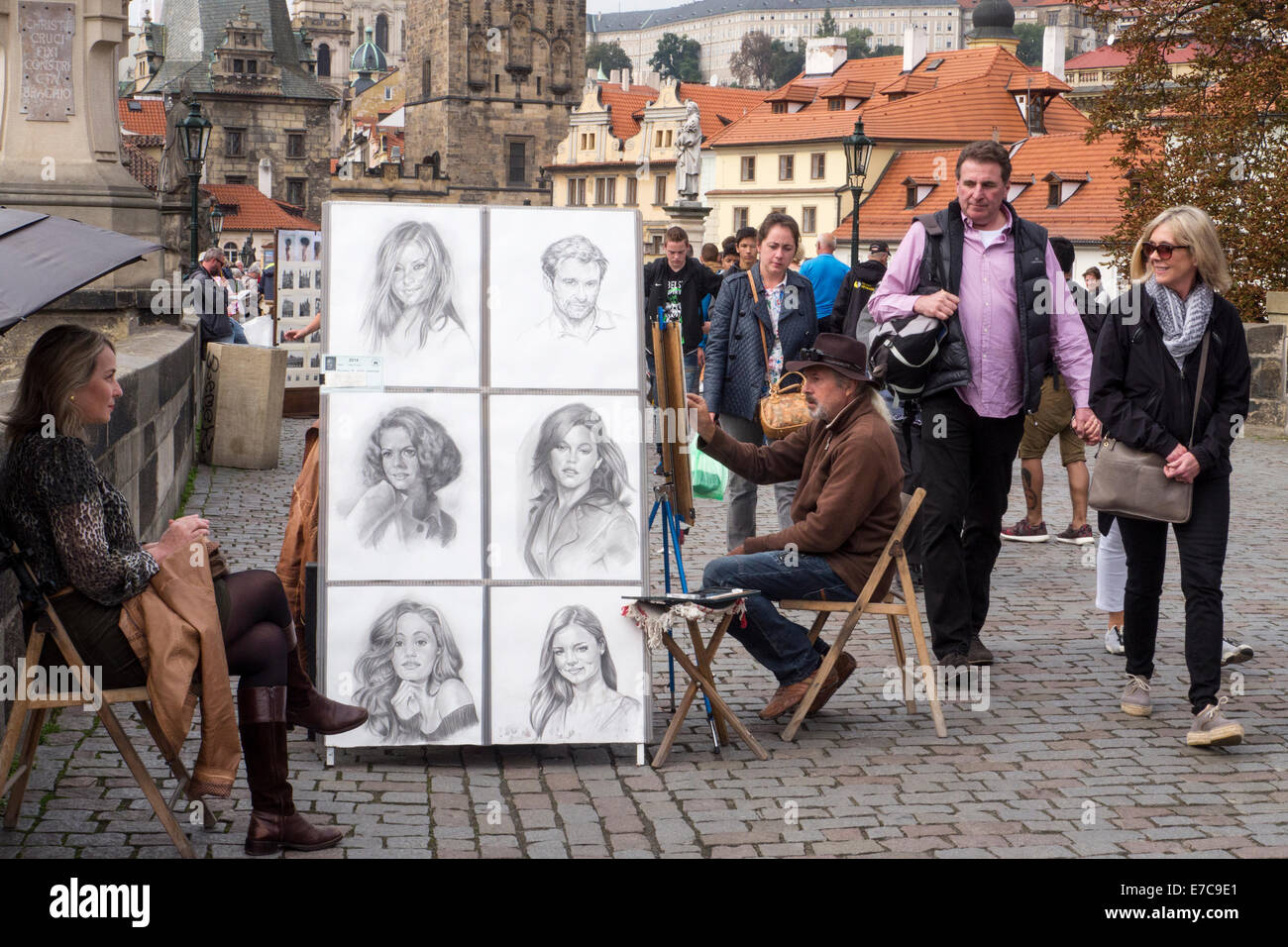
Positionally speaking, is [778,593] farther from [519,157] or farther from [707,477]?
[519,157]

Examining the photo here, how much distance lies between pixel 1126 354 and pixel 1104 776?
1707mm

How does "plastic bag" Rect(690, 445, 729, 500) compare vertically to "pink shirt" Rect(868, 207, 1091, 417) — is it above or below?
below

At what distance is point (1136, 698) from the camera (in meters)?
6.64

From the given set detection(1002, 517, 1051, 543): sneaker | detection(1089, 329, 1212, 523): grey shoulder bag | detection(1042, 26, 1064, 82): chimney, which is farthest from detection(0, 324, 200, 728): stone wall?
detection(1042, 26, 1064, 82): chimney

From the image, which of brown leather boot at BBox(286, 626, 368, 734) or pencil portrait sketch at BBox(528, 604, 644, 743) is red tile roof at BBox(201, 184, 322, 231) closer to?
pencil portrait sketch at BBox(528, 604, 644, 743)

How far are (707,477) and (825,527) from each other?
1.55 meters

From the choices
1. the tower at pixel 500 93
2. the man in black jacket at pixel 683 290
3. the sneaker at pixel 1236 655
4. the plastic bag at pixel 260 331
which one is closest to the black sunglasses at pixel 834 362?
the sneaker at pixel 1236 655

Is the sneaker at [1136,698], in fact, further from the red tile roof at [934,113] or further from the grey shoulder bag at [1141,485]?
the red tile roof at [934,113]

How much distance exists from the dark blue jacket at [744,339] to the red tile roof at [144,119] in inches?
3381

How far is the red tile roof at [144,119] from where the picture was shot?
91.4 m

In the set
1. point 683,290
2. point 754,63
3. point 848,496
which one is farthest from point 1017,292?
point 754,63

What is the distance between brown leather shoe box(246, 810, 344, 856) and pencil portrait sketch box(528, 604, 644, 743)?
1110 mm

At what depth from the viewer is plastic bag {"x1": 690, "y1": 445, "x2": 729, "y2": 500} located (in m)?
7.66
